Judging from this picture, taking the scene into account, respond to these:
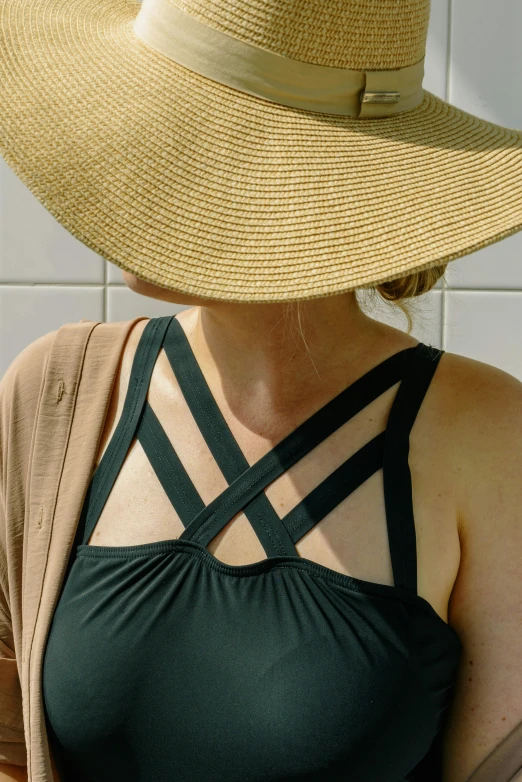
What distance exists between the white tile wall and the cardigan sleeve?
1.46ft

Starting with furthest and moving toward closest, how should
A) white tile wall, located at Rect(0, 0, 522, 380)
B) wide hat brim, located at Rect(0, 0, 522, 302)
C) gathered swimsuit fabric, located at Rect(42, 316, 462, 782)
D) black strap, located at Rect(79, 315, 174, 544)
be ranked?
white tile wall, located at Rect(0, 0, 522, 380)
black strap, located at Rect(79, 315, 174, 544)
gathered swimsuit fabric, located at Rect(42, 316, 462, 782)
wide hat brim, located at Rect(0, 0, 522, 302)

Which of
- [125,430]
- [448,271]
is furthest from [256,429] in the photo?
[448,271]

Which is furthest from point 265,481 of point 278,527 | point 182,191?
point 182,191

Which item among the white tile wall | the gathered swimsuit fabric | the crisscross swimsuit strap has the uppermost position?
the white tile wall

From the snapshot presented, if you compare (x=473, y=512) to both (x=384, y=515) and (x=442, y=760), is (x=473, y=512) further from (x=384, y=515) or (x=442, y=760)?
(x=442, y=760)

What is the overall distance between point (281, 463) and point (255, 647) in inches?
7.2

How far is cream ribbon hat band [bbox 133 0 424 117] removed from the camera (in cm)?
66

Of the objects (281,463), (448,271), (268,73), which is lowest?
(281,463)

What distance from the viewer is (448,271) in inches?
51.4

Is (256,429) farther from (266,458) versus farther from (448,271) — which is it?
(448,271)

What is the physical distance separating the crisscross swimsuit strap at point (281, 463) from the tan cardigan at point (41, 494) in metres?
0.03

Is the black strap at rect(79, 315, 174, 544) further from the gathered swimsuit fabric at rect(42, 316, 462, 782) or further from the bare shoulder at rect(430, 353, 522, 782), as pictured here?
the bare shoulder at rect(430, 353, 522, 782)

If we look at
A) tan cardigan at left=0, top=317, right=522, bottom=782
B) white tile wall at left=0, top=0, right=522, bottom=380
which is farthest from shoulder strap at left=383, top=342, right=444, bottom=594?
white tile wall at left=0, top=0, right=522, bottom=380

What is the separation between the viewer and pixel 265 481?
0.83 m
